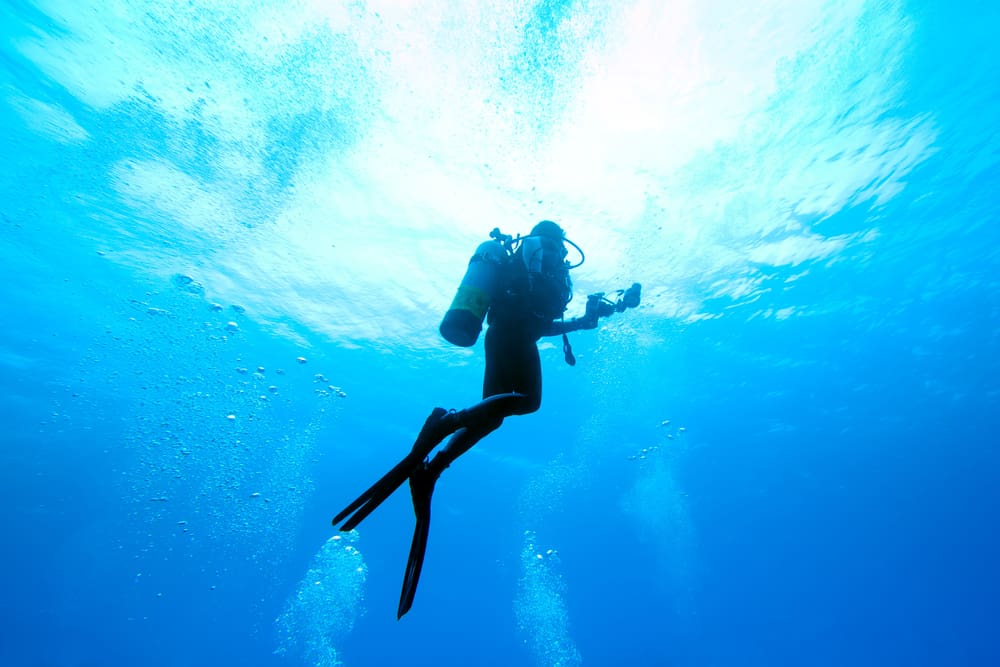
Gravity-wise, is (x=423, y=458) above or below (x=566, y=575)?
below

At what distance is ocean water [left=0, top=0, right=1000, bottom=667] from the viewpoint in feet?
28.9

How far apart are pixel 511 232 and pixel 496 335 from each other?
9105 millimetres

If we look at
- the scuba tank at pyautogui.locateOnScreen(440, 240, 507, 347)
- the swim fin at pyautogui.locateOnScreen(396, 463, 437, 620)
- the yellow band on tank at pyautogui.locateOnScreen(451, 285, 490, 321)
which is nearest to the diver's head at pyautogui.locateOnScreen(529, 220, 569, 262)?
the scuba tank at pyautogui.locateOnScreen(440, 240, 507, 347)

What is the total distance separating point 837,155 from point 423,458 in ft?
43.5

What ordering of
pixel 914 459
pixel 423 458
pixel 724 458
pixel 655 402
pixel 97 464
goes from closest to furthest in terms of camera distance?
pixel 423 458 → pixel 655 402 → pixel 724 458 → pixel 914 459 → pixel 97 464

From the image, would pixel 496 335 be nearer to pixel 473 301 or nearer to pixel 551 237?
pixel 473 301

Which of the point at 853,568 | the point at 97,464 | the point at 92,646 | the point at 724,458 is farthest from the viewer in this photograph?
the point at 92,646

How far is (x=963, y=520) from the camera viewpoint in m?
42.1

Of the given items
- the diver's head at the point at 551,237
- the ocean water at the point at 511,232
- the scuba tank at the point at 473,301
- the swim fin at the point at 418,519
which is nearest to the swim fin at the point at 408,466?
the swim fin at the point at 418,519

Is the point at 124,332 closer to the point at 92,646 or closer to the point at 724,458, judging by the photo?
the point at 724,458

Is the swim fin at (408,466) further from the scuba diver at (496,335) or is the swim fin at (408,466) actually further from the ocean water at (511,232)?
the ocean water at (511,232)

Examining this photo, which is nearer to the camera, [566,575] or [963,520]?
[963,520]

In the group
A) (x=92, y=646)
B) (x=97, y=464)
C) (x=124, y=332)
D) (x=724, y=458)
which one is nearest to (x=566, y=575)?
(x=724, y=458)

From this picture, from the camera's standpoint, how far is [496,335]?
13.2 feet
